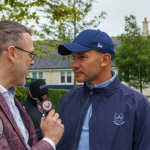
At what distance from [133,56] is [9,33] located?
1209 inches

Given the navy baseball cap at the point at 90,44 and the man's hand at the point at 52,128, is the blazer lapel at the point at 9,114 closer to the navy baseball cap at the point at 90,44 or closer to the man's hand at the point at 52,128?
the man's hand at the point at 52,128

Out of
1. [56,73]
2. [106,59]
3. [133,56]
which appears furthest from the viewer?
[56,73]

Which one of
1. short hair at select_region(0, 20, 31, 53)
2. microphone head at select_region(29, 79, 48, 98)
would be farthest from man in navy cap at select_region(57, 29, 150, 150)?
short hair at select_region(0, 20, 31, 53)

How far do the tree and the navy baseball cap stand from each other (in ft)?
95.8

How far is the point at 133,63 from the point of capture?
33.4m

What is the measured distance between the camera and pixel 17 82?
124 inches

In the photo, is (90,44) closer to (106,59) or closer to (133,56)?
(106,59)

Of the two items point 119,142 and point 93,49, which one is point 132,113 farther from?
point 93,49

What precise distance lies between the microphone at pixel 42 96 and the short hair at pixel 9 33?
487mm

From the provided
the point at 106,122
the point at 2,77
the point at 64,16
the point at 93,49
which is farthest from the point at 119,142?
the point at 64,16

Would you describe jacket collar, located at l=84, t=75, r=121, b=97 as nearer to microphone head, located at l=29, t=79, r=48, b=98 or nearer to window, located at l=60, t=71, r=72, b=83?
microphone head, located at l=29, t=79, r=48, b=98

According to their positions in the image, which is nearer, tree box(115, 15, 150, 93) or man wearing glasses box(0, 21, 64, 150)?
man wearing glasses box(0, 21, 64, 150)

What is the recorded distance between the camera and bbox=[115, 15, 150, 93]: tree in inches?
1299

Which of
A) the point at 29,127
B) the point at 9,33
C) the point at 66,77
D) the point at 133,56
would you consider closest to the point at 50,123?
the point at 29,127
